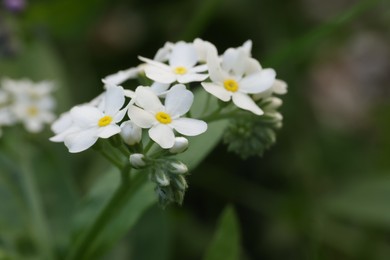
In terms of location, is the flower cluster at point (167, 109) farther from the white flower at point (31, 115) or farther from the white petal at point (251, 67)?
the white flower at point (31, 115)

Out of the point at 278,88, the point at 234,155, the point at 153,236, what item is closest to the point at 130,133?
the point at 278,88

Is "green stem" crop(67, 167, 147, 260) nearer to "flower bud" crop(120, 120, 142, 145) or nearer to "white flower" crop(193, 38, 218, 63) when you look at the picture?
"flower bud" crop(120, 120, 142, 145)

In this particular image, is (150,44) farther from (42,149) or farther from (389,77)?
(389,77)

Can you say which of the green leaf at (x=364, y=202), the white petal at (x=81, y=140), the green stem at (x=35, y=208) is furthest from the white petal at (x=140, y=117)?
the green leaf at (x=364, y=202)

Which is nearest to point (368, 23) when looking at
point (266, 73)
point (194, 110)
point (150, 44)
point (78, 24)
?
point (150, 44)

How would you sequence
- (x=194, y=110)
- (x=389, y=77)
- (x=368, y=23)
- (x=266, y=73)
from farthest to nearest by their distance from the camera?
(x=389, y=77) → (x=368, y=23) → (x=194, y=110) → (x=266, y=73)
